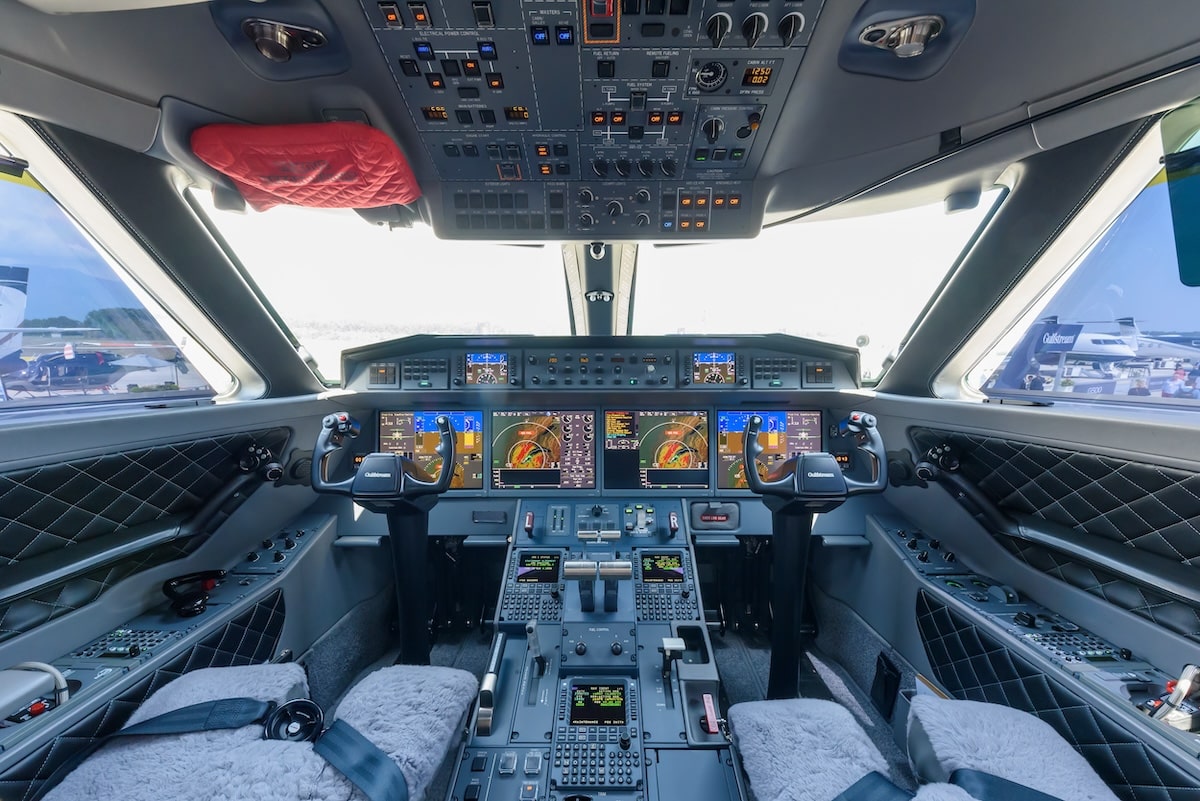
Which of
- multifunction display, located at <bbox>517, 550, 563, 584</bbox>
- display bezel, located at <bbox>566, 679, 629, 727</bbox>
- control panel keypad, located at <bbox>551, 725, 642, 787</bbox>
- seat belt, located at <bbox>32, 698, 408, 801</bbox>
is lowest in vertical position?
control panel keypad, located at <bbox>551, 725, 642, 787</bbox>

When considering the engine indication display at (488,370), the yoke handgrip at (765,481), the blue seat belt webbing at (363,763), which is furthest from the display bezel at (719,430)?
the blue seat belt webbing at (363,763)

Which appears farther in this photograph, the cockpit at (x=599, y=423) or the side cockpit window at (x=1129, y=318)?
the side cockpit window at (x=1129, y=318)

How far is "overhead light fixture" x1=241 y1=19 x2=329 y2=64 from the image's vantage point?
1.42 m

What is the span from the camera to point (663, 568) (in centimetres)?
263

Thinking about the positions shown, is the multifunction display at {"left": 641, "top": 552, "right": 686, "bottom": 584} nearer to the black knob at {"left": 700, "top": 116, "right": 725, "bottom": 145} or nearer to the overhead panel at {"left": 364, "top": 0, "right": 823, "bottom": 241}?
the overhead panel at {"left": 364, "top": 0, "right": 823, "bottom": 241}

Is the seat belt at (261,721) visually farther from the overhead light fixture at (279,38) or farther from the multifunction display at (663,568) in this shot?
the overhead light fixture at (279,38)

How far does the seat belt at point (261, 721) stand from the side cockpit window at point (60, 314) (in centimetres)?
133

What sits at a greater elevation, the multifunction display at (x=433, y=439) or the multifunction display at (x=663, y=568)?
the multifunction display at (x=433, y=439)

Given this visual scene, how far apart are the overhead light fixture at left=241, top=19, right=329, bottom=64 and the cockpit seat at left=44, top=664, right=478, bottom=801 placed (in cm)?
195

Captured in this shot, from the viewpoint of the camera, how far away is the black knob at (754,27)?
4.49 feet

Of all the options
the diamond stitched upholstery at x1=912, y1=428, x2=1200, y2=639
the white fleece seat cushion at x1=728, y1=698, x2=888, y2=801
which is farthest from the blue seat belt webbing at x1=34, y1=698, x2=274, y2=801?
the diamond stitched upholstery at x1=912, y1=428, x2=1200, y2=639

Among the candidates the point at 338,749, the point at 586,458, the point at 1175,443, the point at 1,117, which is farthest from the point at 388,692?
the point at 1175,443

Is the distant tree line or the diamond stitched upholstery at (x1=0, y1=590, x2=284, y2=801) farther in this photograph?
the distant tree line

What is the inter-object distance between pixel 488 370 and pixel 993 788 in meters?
2.64
